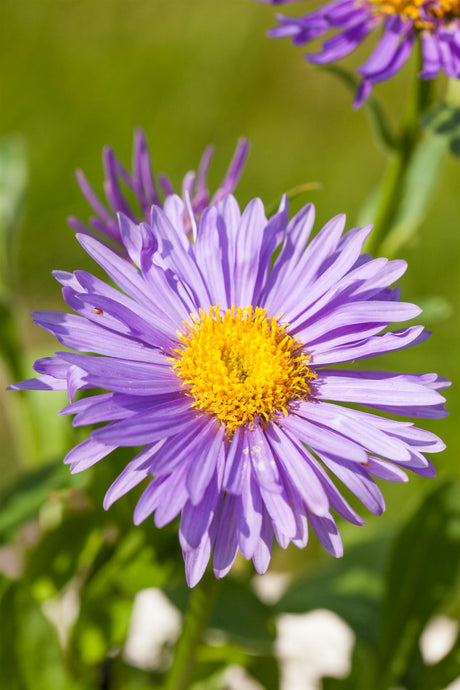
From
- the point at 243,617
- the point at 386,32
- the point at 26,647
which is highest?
the point at 386,32

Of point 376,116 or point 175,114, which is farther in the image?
point 175,114

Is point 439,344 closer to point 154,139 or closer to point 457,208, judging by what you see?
point 457,208

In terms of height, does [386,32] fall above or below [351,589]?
above

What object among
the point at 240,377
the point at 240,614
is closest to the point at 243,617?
the point at 240,614

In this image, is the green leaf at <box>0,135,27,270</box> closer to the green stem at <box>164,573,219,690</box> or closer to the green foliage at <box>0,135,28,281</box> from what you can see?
the green foliage at <box>0,135,28,281</box>

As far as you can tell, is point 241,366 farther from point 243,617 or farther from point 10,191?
point 10,191

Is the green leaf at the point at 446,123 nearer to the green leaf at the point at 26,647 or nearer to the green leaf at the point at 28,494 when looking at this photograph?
the green leaf at the point at 28,494
